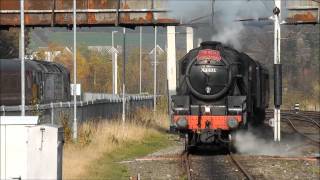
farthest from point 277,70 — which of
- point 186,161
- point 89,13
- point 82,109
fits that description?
point 82,109

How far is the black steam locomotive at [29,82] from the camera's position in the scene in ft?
105

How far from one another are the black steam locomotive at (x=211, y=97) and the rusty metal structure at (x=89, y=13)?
10.0 ft

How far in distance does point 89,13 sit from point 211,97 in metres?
6.59

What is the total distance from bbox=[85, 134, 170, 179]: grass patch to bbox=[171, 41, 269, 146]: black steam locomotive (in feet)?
7.64

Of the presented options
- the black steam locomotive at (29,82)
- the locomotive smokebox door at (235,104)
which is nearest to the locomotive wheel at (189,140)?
the locomotive smokebox door at (235,104)

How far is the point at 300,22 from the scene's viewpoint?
2447 cm

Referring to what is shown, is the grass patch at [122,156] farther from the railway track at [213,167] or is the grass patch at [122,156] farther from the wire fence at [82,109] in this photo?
the wire fence at [82,109]

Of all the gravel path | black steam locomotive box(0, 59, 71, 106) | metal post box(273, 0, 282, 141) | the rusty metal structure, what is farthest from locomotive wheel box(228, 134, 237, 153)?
black steam locomotive box(0, 59, 71, 106)

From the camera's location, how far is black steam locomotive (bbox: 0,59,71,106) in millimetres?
32062

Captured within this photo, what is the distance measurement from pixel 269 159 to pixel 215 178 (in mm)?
4653

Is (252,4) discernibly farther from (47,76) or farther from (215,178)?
(47,76)

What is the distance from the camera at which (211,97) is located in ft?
72.3

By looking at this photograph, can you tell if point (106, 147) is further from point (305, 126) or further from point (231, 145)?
point (305, 126)

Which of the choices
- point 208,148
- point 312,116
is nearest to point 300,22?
point 208,148
